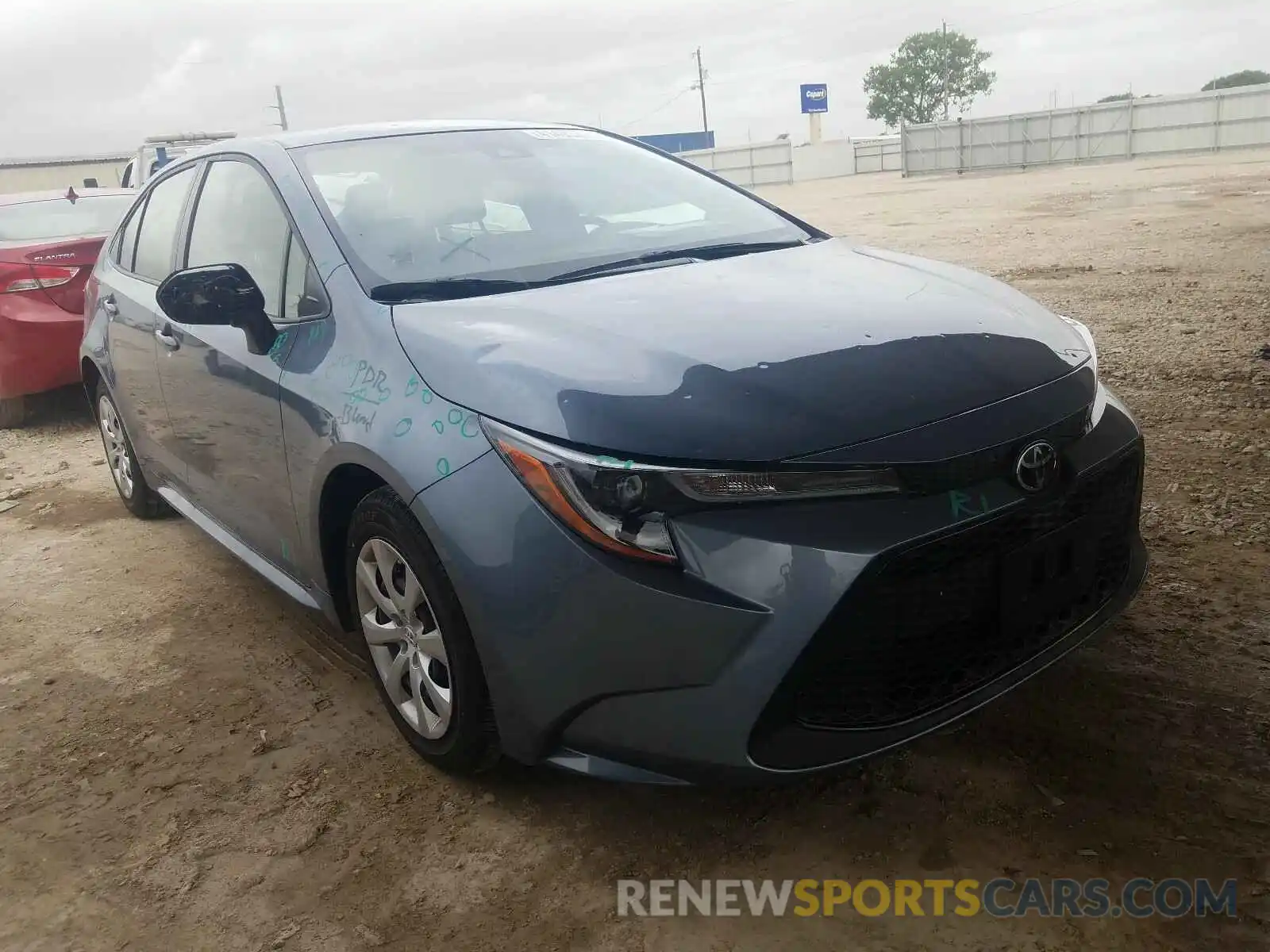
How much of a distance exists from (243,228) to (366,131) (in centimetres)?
49

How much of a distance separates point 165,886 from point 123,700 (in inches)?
40.3

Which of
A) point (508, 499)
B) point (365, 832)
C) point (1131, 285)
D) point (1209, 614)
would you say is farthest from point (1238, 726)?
point (1131, 285)

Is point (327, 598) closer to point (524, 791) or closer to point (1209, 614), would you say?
point (524, 791)

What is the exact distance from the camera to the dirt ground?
209cm

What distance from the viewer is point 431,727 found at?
Result: 248cm

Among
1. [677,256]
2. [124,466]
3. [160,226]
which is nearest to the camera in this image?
[677,256]

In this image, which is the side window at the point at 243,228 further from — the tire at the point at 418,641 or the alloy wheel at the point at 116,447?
the alloy wheel at the point at 116,447

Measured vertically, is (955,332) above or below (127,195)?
below

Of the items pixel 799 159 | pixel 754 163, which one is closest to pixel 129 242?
pixel 754 163

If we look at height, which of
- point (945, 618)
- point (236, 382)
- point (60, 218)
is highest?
point (60, 218)

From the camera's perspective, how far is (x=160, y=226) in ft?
13.0

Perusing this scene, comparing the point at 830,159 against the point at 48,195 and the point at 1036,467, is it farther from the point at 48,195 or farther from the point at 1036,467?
the point at 1036,467

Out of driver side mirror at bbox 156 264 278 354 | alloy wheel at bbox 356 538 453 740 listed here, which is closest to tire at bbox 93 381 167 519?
driver side mirror at bbox 156 264 278 354

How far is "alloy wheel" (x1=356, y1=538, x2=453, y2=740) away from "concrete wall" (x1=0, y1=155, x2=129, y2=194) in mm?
51911
